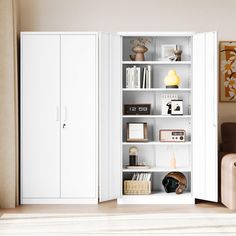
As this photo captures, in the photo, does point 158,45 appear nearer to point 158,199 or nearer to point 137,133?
point 137,133

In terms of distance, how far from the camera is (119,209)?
482 cm

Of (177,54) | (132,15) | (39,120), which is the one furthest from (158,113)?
(39,120)

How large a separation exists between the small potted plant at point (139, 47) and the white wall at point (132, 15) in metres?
0.20

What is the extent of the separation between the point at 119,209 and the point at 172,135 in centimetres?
104

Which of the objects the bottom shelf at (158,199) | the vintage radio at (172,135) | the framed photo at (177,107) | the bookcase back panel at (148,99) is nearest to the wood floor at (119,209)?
the bottom shelf at (158,199)

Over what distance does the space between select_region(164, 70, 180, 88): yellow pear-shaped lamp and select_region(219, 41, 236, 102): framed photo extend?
0.68 m

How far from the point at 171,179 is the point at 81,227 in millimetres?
1529

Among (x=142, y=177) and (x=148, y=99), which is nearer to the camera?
(x=142, y=177)

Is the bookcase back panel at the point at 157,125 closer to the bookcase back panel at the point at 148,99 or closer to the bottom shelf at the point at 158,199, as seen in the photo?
the bookcase back panel at the point at 148,99

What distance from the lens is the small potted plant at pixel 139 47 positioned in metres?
5.29

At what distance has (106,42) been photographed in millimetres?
5082

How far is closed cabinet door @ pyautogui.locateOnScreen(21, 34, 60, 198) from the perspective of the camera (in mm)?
5090

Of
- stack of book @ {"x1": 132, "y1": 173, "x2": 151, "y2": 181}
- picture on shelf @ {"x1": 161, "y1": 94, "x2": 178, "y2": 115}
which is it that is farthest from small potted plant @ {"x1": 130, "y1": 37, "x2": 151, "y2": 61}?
stack of book @ {"x1": 132, "y1": 173, "x2": 151, "y2": 181}

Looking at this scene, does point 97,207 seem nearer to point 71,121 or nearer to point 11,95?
point 71,121
